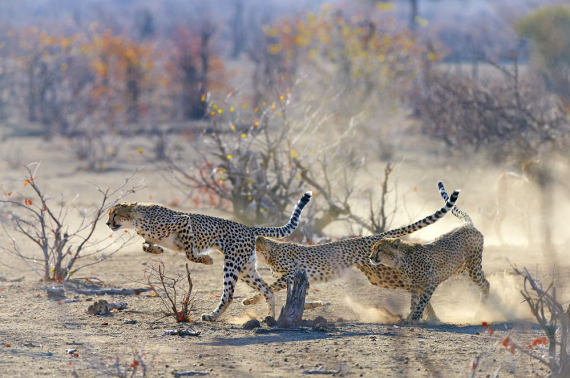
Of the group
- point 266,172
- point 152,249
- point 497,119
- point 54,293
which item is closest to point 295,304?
point 152,249

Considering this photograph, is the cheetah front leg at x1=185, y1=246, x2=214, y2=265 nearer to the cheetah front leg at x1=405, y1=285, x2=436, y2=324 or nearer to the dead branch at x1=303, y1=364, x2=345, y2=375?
the cheetah front leg at x1=405, y1=285, x2=436, y2=324

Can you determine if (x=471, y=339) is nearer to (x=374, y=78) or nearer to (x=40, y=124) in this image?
(x=374, y=78)

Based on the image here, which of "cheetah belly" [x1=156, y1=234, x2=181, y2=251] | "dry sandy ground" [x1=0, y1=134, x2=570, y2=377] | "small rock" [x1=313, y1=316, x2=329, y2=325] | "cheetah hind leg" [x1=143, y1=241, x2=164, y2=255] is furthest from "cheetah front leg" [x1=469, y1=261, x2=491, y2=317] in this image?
"cheetah hind leg" [x1=143, y1=241, x2=164, y2=255]

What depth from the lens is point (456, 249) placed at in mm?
8188

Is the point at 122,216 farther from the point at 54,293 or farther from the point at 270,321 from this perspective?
the point at 270,321

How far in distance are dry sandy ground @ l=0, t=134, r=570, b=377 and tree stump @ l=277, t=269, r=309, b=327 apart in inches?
6.1

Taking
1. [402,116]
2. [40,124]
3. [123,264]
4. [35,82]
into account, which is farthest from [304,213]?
[35,82]

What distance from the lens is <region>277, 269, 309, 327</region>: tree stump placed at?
24.1ft

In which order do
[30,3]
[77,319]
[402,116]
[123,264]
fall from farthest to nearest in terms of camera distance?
[30,3]
[402,116]
[123,264]
[77,319]

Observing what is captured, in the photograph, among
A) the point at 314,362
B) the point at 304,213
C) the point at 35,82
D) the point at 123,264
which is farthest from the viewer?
the point at 35,82

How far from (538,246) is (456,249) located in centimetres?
384

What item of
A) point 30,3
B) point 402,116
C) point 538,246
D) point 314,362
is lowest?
point 314,362

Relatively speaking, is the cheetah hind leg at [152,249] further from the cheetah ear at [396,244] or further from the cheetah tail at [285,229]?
the cheetah ear at [396,244]

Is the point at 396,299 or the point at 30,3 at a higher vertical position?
the point at 30,3
